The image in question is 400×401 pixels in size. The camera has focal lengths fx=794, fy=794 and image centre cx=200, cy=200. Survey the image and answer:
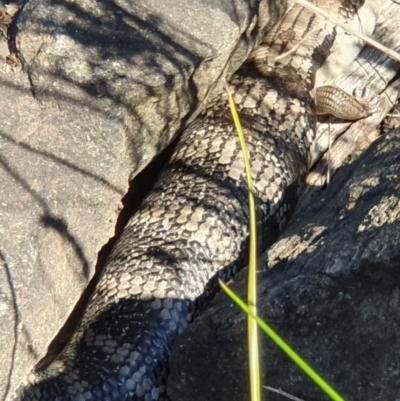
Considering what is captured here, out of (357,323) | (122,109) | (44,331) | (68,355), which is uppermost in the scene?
(357,323)

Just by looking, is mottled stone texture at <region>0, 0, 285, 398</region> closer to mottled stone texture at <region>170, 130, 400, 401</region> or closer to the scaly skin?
the scaly skin

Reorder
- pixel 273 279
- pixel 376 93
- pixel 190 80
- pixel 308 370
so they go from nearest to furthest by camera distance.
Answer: pixel 308 370 → pixel 273 279 → pixel 190 80 → pixel 376 93

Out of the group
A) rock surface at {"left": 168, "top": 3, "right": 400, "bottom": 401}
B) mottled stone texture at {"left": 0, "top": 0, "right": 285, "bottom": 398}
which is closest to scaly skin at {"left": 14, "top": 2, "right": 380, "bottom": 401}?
mottled stone texture at {"left": 0, "top": 0, "right": 285, "bottom": 398}

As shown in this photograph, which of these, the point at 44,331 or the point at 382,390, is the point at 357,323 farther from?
the point at 44,331

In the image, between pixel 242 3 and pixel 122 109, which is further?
pixel 242 3

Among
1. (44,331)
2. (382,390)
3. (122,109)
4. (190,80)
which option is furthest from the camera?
(190,80)

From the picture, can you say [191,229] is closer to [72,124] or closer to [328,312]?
[72,124]

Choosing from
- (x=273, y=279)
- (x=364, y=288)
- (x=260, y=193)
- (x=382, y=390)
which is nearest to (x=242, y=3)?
(x=260, y=193)
